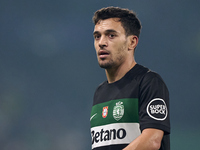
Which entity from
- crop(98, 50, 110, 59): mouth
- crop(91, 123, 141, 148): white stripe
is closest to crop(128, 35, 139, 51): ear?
crop(98, 50, 110, 59): mouth

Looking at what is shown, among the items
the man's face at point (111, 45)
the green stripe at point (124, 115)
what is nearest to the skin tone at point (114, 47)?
the man's face at point (111, 45)

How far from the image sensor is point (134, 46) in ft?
10.3

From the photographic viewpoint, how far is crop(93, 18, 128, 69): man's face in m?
2.96

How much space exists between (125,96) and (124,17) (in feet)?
2.79

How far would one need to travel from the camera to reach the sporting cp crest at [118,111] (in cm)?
274

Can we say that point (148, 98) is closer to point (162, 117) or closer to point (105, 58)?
point (162, 117)

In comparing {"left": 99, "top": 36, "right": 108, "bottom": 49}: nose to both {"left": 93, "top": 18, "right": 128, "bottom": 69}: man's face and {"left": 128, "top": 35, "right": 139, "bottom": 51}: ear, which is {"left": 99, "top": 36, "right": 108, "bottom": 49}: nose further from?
{"left": 128, "top": 35, "right": 139, "bottom": 51}: ear

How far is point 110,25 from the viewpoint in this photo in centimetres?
302

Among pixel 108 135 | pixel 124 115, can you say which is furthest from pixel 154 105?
pixel 108 135

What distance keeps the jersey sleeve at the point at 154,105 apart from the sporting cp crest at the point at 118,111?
20 cm

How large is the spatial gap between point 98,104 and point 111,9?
1.01 metres

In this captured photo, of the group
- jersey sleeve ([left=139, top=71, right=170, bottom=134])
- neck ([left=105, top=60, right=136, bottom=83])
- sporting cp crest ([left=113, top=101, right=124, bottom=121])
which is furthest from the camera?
neck ([left=105, top=60, right=136, bottom=83])

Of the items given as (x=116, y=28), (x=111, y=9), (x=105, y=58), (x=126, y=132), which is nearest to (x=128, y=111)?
(x=126, y=132)

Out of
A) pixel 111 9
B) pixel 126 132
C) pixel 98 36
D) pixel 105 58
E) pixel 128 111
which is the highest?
pixel 111 9
